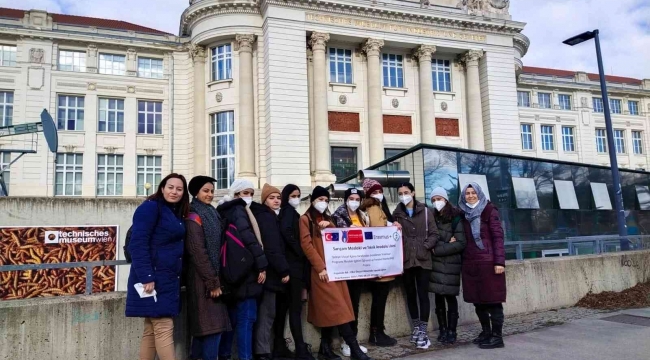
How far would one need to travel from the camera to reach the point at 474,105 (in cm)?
3444

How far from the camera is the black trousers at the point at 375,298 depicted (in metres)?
6.27

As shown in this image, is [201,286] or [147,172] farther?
[147,172]

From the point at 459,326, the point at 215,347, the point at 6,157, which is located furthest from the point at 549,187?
the point at 6,157

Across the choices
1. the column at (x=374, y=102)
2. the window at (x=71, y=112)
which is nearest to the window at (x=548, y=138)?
the column at (x=374, y=102)

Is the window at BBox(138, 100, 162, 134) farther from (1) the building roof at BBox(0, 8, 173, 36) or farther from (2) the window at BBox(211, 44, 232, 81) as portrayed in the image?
(1) the building roof at BBox(0, 8, 173, 36)

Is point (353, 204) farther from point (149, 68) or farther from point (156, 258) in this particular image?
point (149, 68)

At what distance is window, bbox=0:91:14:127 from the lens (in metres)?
31.3

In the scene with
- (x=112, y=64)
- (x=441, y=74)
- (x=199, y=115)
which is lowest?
(x=199, y=115)

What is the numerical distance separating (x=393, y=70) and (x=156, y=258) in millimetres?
31827

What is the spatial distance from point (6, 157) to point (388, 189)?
28004 millimetres

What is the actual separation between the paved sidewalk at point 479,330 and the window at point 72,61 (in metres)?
33.4

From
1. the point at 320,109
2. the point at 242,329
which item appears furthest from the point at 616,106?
the point at 242,329

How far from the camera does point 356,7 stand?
31.3 metres

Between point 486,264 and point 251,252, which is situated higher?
point 251,252
